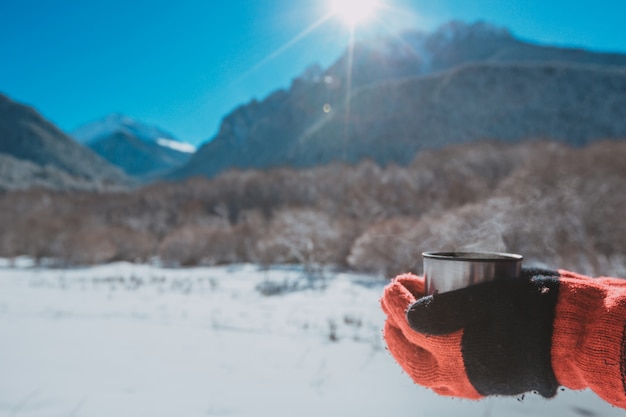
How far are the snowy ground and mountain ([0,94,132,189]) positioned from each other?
93.6 metres

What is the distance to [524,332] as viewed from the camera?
1087mm

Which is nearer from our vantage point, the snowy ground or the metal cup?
the metal cup

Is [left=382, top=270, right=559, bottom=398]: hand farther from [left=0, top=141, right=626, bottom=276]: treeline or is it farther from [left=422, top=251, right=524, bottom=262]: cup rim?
[left=0, top=141, right=626, bottom=276]: treeline

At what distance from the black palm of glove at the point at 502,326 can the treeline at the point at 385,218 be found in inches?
90.0

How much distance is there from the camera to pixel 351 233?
21109 millimetres

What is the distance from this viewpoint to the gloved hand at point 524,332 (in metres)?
1.07

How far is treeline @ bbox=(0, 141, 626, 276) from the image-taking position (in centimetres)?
1212

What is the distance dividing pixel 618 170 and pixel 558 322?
2248 cm

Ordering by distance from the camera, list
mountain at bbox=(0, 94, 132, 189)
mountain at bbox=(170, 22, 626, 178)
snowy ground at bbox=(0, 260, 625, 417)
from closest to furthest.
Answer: snowy ground at bbox=(0, 260, 625, 417) < mountain at bbox=(170, 22, 626, 178) < mountain at bbox=(0, 94, 132, 189)

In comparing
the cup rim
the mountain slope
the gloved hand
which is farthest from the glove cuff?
the mountain slope

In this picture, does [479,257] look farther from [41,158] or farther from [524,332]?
[41,158]

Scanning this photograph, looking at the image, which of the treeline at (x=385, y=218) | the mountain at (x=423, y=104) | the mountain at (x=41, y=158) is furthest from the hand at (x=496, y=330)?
the mountain at (x=41, y=158)

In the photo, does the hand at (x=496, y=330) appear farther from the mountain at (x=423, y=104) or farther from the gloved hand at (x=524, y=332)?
the mountain at (x=423, y=104)

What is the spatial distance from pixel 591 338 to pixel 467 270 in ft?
1.28
